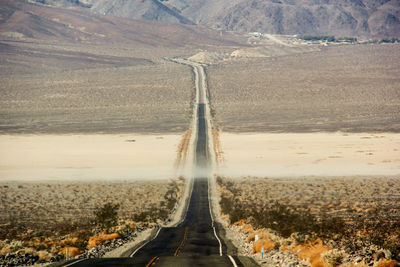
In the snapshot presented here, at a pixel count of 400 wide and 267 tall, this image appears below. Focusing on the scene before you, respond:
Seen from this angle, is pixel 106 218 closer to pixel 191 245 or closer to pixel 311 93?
pixel 191 245

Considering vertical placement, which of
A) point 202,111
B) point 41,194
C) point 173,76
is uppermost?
point 173,76

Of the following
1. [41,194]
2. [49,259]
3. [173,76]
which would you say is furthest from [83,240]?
[173,76]

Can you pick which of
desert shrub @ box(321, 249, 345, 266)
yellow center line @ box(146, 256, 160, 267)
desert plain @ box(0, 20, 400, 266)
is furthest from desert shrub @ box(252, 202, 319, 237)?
yellow center line @ box(146, 256, 160, 267)

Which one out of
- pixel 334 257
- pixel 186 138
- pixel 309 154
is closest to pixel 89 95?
pixel 186 138

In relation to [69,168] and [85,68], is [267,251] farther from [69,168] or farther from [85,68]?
[85,68]

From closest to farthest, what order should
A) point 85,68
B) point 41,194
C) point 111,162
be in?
point 41,194 < point 111,162 < point 85,68

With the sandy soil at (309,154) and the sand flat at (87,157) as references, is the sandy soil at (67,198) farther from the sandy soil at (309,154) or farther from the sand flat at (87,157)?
the sandy soil at (309,154)

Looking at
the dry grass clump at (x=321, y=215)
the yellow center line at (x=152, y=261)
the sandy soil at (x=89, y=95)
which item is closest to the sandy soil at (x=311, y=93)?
the sandy soil at (x=89, y=95)
